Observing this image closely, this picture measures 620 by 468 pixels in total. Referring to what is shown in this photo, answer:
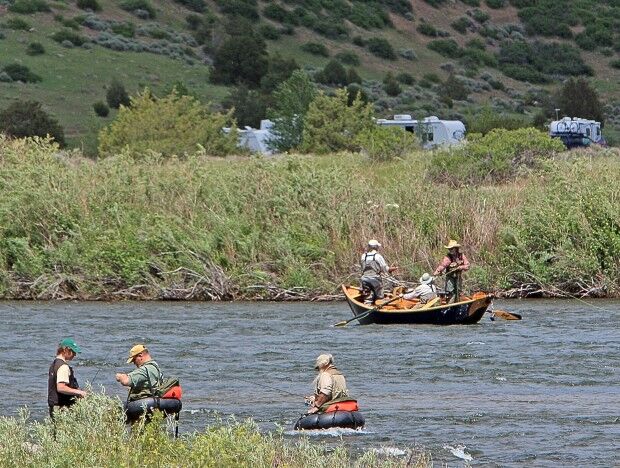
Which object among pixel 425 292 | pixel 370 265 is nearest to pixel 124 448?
pixel 425 292

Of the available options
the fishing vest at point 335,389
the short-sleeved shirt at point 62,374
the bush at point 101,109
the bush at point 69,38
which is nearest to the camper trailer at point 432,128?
the bush at point 101,109

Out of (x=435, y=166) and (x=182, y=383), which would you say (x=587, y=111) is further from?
(x=182, y=383)

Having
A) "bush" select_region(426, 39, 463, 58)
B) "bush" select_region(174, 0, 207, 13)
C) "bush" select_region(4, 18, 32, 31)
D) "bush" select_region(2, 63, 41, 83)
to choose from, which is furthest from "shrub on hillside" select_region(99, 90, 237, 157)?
"bush" select_region(426, 39, 463, 58)

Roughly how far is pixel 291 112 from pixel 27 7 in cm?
3387

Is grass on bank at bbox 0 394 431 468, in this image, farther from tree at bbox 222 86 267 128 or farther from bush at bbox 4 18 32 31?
bush at bbox 4 18 32 31

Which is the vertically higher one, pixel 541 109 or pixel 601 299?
pixel 601 299

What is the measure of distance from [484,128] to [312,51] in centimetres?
3507

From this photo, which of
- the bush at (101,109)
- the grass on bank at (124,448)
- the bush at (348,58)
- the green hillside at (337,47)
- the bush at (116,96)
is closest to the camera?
the grass on bank at (124,448)

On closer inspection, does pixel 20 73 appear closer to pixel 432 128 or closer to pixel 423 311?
pixel 432 128

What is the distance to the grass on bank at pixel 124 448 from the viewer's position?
44.2 feet

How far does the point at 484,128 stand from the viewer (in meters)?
71.1

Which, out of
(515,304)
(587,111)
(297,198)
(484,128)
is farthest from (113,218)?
(587,111)

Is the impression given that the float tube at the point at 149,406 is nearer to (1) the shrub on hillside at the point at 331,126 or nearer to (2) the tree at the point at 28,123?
(1) the shrub on hillside at the point at 331,126

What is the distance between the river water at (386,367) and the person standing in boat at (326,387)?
1.33ft
